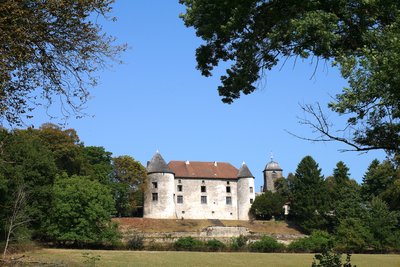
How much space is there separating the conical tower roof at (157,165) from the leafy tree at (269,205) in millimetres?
12941

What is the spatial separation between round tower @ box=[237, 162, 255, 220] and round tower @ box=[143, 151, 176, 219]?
1001 cm

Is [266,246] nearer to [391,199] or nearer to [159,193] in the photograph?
[391,199]

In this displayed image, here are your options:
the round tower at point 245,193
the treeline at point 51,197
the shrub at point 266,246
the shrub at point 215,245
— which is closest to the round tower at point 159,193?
the round tower at point 245,193

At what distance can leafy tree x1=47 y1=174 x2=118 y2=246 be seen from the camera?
39.5 metres

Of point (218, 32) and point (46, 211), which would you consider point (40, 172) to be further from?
point (218, 32)

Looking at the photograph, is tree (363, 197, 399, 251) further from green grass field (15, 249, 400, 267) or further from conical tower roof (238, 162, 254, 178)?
conical tower roof (238, 162, 254, 178)

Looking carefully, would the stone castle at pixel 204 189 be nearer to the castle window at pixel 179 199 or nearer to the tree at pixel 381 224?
the castle window at pixel 179 199

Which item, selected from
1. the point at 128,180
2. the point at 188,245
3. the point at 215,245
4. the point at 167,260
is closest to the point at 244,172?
the point at 128,180

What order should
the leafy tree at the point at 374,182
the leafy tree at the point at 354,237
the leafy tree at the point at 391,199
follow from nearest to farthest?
the leafy tree at the point at 354,237
the leafy tree at the point at 391,199
the leafy tree at the point at 374,182

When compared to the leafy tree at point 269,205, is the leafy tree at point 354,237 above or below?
below

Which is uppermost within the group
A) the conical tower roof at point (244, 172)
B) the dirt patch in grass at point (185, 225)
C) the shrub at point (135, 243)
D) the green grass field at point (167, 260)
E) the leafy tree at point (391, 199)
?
the conical tower roof at point (244, 172)

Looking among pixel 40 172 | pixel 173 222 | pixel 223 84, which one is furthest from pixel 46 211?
pixel 223 84

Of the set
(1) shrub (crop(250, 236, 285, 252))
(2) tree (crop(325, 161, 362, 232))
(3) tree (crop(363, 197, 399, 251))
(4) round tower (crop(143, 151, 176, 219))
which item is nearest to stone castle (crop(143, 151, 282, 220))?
(4) round tower (crop(143, 151, 176, 219))

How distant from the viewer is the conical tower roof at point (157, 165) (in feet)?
212
